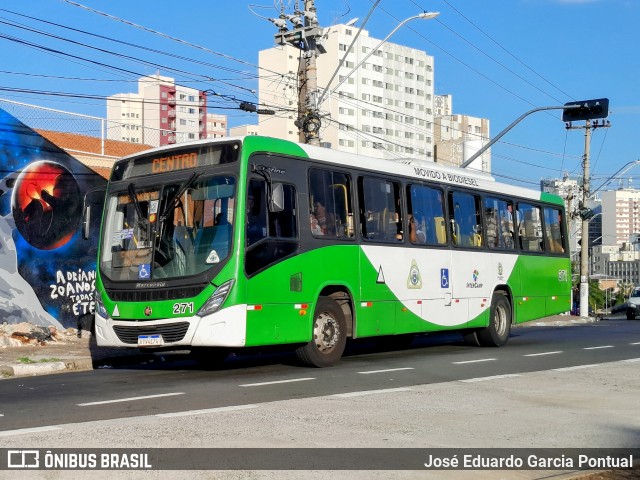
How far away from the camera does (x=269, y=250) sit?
13227 mm

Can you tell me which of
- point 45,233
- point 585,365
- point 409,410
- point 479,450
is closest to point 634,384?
point 585,365

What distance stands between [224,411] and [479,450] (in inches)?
116

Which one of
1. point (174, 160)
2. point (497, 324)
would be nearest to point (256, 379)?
point (174, 160)

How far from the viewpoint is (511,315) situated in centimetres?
2034

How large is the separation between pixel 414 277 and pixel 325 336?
2974 mm

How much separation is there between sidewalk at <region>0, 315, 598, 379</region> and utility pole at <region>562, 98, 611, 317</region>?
1718cm

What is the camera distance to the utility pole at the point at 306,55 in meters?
24.0

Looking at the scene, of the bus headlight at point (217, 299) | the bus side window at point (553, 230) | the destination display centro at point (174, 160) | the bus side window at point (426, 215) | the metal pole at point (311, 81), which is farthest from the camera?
the metal pole at point (311, 81)

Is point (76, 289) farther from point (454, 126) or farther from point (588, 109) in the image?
point (454, 126)

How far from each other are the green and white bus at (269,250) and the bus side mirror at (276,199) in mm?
26

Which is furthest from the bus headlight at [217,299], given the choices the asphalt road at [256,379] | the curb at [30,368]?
the curb at [30,368]

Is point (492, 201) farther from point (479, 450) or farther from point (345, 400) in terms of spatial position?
point (479, 450)

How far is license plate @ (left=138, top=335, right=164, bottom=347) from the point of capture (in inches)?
505

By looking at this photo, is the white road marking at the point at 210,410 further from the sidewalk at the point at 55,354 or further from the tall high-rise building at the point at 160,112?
the tall high-rise building at the point at 160,112
